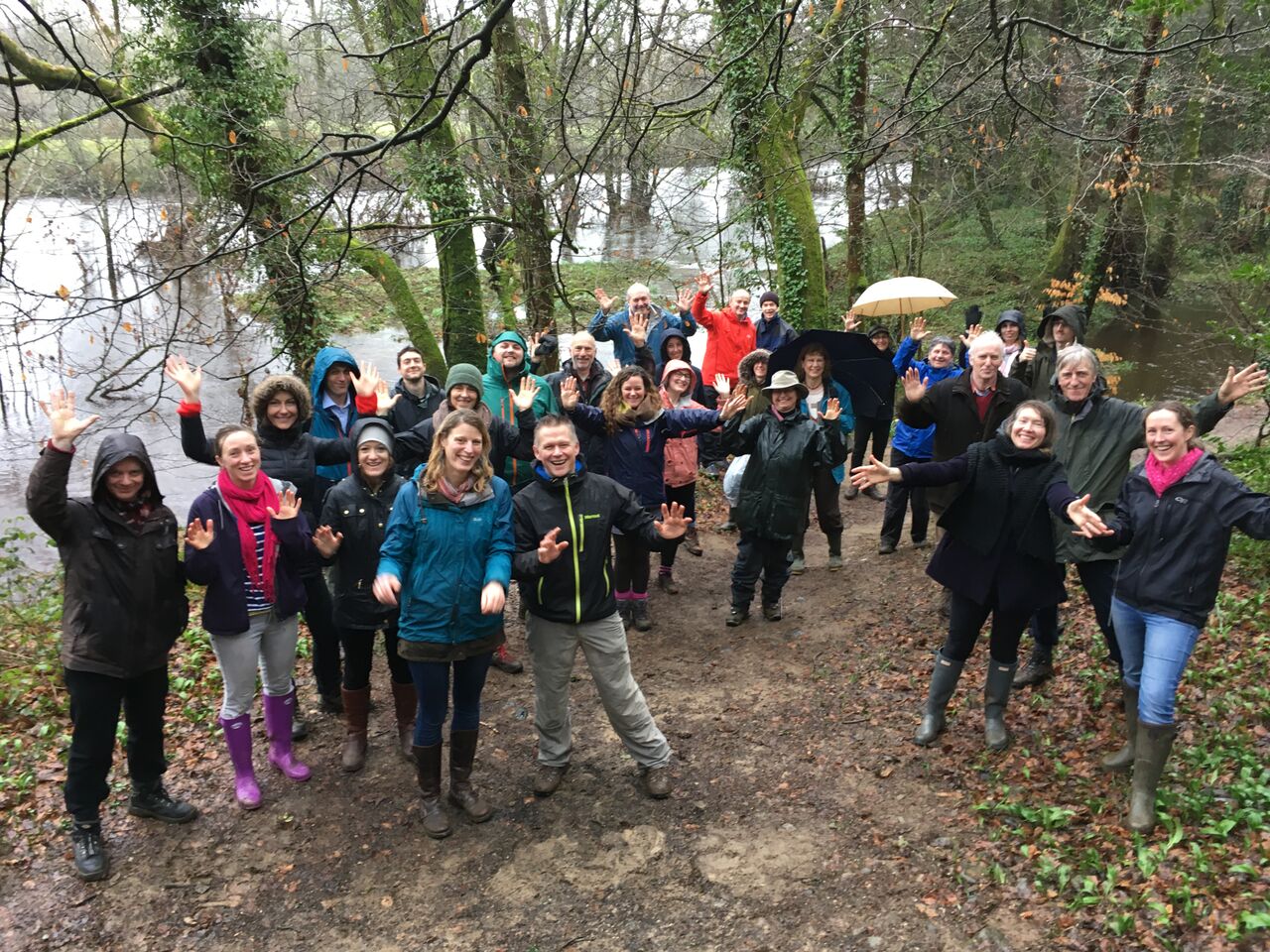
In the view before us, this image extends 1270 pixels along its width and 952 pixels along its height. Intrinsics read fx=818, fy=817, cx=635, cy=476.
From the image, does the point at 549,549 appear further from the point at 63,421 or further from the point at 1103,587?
the point at 1103,587

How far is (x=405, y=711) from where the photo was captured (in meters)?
4.88

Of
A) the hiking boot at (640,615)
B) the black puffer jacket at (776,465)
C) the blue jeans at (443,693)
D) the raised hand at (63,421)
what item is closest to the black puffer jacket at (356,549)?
the blue jeans at (443,693)

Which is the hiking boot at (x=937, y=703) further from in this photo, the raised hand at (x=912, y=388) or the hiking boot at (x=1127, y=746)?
the raised hand at (x=912, y=388)

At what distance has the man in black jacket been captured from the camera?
427cm

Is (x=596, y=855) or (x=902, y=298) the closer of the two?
(x=596, y=855)

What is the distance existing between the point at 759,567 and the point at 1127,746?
2.90 metres

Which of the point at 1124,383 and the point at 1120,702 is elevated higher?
the point at 1124,383

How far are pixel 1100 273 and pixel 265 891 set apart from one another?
16.5 meters

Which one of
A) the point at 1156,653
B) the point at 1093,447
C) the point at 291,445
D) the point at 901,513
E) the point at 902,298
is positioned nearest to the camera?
the point at 1156,653

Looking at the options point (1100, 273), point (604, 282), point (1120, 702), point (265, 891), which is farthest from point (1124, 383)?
point (265, 891)

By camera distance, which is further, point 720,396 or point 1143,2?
point 720,396

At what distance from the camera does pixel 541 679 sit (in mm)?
4496

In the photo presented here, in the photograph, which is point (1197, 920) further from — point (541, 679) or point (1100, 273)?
point (1100, 273)

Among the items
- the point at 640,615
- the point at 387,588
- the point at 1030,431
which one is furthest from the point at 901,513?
the point at 387,588
